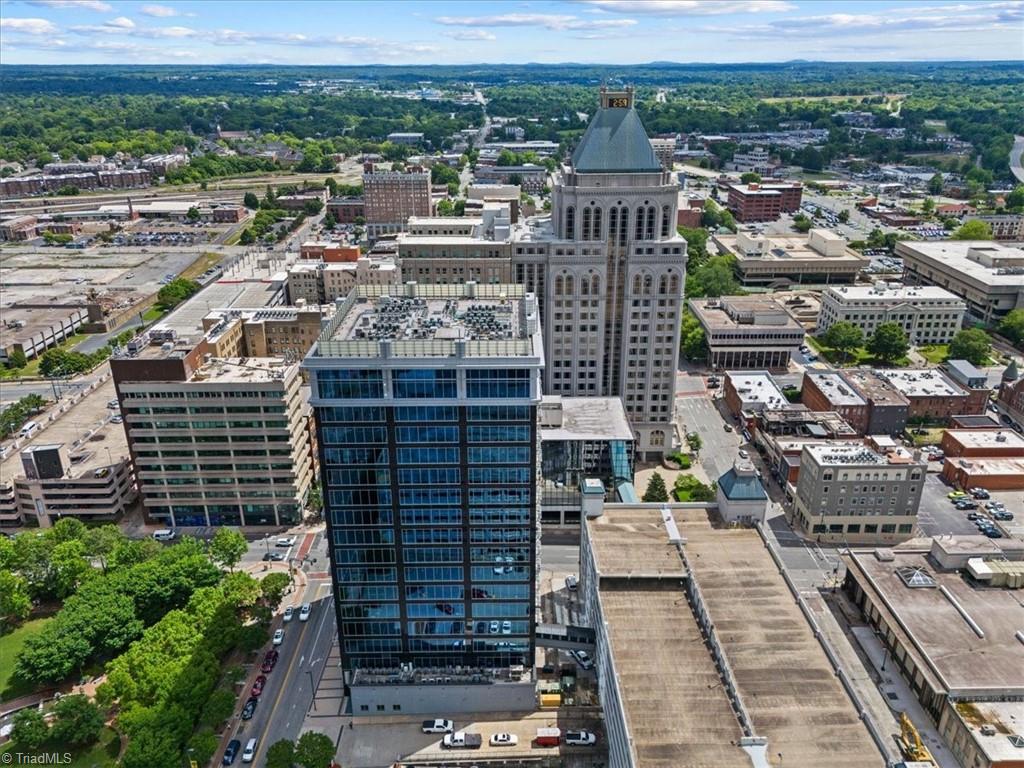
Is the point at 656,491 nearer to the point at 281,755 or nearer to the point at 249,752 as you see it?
the point at 281,755

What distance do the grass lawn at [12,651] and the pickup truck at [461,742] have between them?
59237 mm

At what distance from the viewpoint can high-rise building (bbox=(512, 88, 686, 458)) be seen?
462ft

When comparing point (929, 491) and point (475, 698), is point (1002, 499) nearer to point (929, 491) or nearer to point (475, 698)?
point (929, 491)

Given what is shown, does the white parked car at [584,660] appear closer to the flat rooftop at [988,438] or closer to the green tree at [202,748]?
the green tree at [202,748]

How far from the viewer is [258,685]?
335 ft

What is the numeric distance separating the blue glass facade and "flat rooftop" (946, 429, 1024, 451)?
11321cm

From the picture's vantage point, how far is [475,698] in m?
A: 95.8

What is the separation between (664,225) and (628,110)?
22.8 m

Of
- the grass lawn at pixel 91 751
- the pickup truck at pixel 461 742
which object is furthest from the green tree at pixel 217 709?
the pickup truck at pixel 461 742

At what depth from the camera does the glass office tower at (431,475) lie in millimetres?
80375

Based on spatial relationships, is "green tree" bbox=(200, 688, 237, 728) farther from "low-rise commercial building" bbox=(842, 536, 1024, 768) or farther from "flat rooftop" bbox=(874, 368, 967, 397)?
"flat rooftop" bbox=(874, 368, 967, 397)

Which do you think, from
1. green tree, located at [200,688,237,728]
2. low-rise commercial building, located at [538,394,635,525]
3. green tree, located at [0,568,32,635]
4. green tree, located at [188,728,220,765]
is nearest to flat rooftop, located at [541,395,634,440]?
low-rise commercial building, located at [538,394,635,525]

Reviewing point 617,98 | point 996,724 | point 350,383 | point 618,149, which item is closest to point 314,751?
point 350,383

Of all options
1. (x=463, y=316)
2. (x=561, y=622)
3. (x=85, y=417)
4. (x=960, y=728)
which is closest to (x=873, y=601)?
(x=960, y=728)
